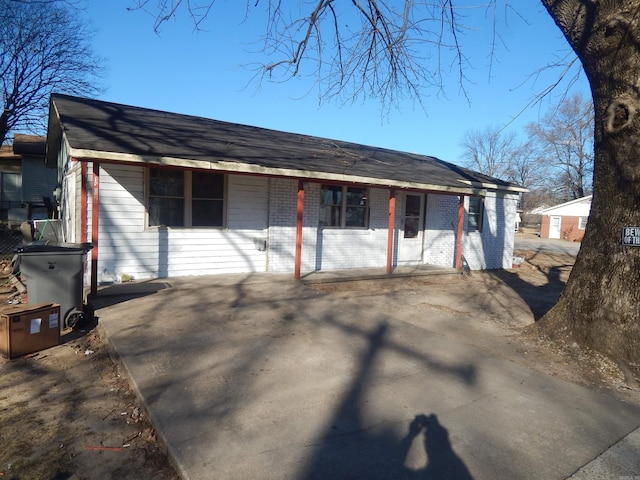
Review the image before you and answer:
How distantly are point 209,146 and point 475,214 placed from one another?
9.36m

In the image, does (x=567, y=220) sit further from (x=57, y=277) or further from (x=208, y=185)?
(x=57, y=277)

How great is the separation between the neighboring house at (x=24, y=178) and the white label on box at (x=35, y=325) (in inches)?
686

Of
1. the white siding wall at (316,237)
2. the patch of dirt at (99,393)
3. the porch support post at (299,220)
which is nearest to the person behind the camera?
the patch of dirt at (99,393)

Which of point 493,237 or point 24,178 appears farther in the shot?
point 24,178

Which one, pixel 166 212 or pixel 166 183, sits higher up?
pixel 166 183

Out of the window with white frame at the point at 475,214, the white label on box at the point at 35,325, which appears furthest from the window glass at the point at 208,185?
the window with white frame at the point at 475,214

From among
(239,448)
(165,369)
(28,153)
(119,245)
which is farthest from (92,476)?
(28,153)

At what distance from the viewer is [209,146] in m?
8.34

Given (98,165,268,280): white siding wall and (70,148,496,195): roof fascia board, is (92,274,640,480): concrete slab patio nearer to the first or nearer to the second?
(98,165,268,280): white siding wall

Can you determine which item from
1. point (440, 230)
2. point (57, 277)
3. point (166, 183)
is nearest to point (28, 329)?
point (57, 277)

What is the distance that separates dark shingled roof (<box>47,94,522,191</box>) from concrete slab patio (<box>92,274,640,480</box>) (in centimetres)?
250

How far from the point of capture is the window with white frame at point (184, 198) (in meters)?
8.30

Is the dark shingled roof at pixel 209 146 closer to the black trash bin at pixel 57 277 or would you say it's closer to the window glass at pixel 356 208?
the window glass at pixel 356 208

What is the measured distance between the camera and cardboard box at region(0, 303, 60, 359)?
15.4 ft
